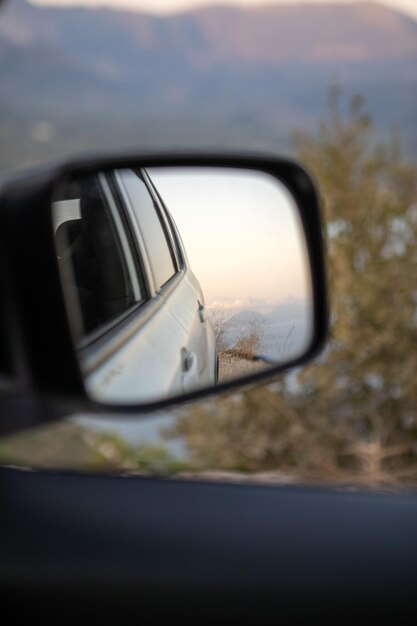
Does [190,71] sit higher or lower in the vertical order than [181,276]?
higher

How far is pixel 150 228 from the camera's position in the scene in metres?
1.73

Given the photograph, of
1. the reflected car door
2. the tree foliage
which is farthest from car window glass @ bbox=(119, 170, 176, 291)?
the tree foliage

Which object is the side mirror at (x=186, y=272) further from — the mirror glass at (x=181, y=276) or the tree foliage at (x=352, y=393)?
the tree foliage at (x=352, y=393)

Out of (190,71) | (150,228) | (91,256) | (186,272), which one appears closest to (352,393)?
(150,228)

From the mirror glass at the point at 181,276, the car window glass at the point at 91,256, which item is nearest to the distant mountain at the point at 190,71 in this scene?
the mirror glass at the point at 181,276

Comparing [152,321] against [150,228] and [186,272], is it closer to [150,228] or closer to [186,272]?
[186,272]

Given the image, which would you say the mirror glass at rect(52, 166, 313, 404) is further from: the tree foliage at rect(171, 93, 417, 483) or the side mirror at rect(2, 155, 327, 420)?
the tree foliage at rect(171, 93, 417, 483)

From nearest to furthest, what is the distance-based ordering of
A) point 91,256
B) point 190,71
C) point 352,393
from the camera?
point 91,256, point 352,393, point 190,71

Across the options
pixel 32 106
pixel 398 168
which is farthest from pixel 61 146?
pixel 398 168

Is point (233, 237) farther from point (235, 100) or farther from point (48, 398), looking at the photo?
point (235, 100)

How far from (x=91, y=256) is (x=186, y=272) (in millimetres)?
227

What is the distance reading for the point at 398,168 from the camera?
6.14m

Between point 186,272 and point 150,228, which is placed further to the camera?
point 150,228

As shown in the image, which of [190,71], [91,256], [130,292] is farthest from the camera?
[190,71]
